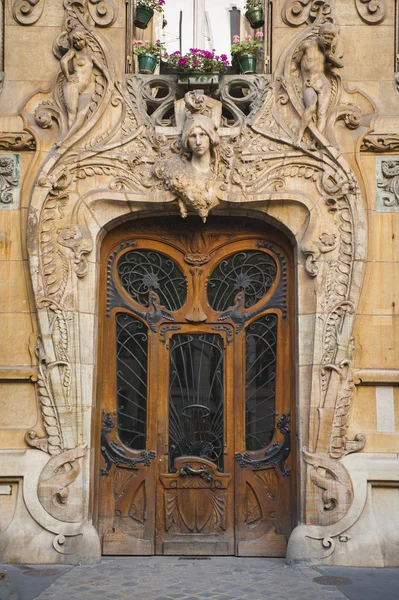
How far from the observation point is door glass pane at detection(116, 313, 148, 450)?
10.0m

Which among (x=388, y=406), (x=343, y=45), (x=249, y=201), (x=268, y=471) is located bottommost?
(x=268, y=471)

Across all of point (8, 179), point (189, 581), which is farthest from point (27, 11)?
point (189, 581)

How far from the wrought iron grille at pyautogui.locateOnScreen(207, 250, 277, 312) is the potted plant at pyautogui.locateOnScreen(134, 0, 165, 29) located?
2889 mm

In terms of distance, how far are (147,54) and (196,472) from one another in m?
4.69

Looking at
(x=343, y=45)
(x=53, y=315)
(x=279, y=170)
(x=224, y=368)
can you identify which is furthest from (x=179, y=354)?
(x=343, y=45)

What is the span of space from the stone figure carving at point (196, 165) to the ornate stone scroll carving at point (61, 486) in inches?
114

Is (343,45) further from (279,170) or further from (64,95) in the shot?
(64,95)

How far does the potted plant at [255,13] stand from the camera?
10.2m

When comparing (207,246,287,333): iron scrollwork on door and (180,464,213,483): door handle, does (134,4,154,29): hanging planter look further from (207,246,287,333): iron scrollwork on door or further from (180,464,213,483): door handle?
(180,464,213,483): door handle

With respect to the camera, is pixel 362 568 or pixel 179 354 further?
pixel 179 354

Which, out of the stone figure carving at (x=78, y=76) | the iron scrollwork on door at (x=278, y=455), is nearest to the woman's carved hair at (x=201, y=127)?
the stone figure carving at (x=78, y=76)

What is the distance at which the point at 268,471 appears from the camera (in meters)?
9.88

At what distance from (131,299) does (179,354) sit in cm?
83

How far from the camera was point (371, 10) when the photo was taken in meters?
9.94
